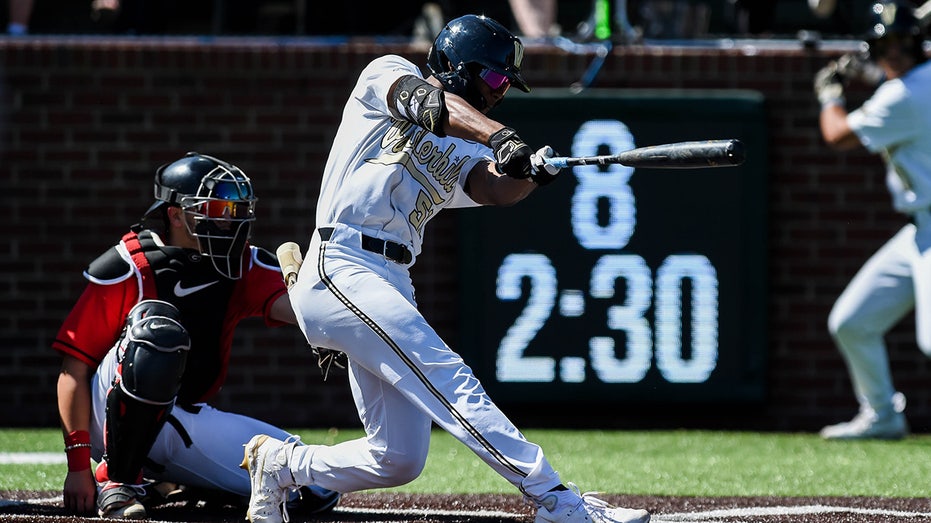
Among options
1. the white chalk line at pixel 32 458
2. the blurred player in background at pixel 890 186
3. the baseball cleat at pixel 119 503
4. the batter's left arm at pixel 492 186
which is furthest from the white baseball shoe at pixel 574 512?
the blurred player in background at pixel 890 186

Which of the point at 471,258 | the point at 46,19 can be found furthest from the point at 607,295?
the point at 46,19

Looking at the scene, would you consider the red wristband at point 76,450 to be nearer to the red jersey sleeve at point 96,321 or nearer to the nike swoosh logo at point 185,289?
the red jersey sleeve at point 96,321

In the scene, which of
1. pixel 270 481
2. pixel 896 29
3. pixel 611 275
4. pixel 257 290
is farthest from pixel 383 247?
pixel 896 29

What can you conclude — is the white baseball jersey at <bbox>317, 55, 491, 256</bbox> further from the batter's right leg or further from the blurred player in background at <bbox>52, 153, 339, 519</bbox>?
the batter's right leg

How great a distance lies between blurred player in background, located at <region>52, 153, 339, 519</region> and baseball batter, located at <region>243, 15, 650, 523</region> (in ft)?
1.27

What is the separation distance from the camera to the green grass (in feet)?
19.2

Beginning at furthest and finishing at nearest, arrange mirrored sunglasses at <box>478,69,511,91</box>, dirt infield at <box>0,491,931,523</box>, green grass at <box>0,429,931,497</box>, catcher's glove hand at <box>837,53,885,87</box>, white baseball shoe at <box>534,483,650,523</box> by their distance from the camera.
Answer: catcher's glove hand at <box>837,53,885,87</box>
green grass at <box>0,429,931,497</box>
dirt infield at <box>0,491,931,523</box>
mirrored sunglasses at <box>478,69,511,91</box>
white baseball shoe at <box>534,483,650,523</box>

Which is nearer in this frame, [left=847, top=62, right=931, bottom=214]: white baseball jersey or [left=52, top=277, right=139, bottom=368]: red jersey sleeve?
[left=52, top=277, right=139, bottom=368]: red jersey sleeve


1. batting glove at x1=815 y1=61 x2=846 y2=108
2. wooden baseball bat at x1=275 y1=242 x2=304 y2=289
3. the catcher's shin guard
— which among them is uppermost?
batting glove at x1=815 y1=61 x2=846 y2=108

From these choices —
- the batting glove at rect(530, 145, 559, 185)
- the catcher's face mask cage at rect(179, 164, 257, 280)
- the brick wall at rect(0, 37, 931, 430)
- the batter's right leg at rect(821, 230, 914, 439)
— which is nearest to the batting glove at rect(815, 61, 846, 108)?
the brick wall at rect(0, 37, 931, 430)

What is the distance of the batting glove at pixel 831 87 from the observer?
25.5 feet

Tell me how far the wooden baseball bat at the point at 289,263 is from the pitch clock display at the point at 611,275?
329 cm

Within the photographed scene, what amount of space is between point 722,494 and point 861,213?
322cm

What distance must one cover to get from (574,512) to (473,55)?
1374mm
